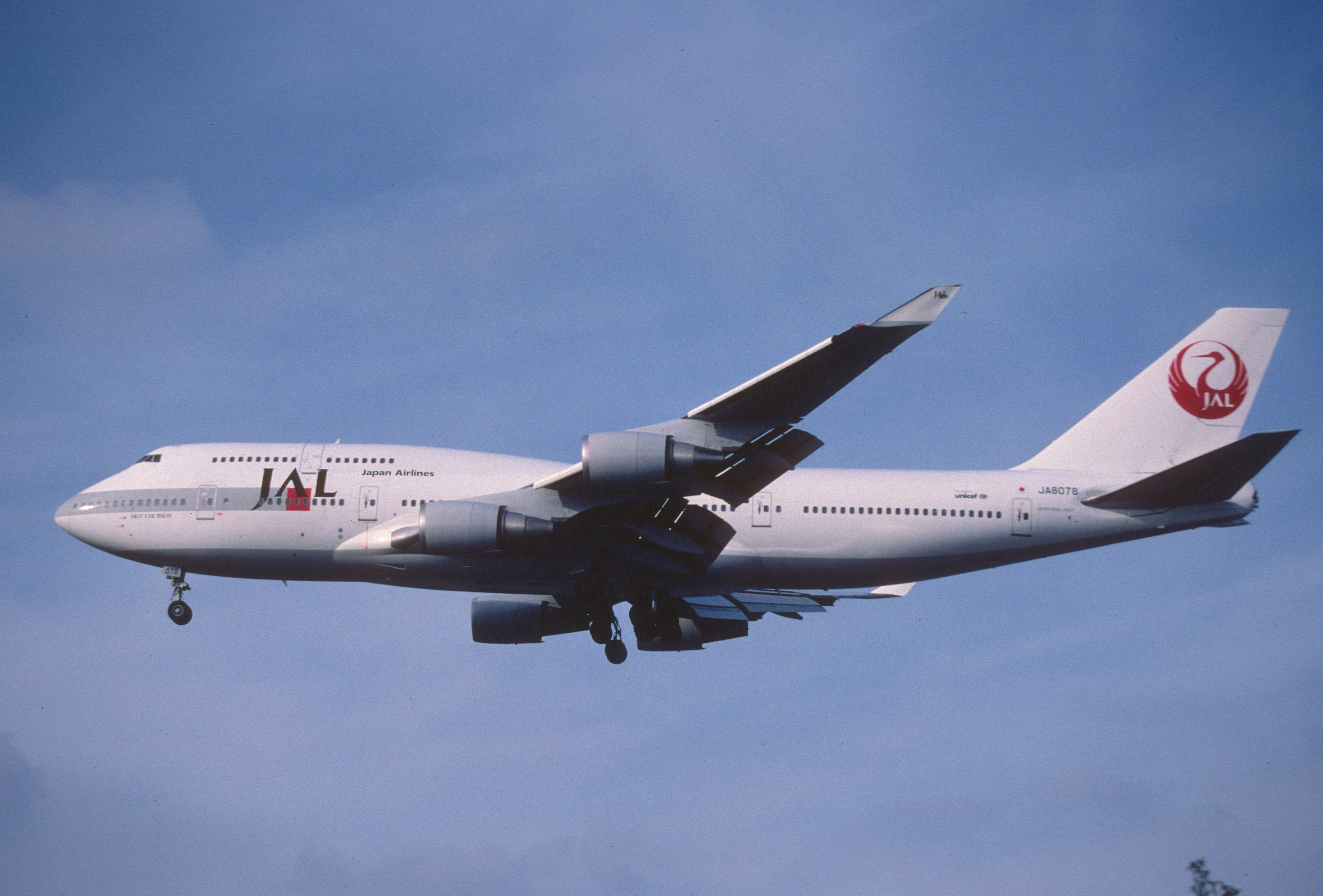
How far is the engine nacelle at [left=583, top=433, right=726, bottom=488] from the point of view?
23.2 metres

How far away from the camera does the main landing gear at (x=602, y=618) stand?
95.8 feet

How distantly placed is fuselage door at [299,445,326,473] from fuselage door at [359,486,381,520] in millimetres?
1574

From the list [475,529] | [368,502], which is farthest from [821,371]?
[368,502]

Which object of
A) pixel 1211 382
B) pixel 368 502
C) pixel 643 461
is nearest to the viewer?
pixel 643 461

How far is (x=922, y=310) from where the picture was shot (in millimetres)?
20234

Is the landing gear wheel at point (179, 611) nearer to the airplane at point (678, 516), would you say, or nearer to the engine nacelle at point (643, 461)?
the airplane at point (678, 516)

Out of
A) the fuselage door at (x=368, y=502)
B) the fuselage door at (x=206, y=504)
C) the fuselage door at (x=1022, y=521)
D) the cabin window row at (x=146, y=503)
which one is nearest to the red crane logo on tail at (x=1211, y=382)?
the fuselage door at (x=1022, y=521)

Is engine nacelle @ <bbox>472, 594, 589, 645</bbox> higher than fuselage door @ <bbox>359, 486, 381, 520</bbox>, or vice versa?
fuselage door @ <bbox>359, 486, 381, 520</bbox>

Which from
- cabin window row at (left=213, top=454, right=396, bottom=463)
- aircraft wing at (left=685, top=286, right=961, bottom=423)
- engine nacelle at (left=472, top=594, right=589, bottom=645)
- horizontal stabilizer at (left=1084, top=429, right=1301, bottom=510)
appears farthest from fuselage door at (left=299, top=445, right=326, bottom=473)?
horizontal stabilizer at (left=1084, top=429, right=1301, bottom=510)

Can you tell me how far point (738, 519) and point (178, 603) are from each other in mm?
15677

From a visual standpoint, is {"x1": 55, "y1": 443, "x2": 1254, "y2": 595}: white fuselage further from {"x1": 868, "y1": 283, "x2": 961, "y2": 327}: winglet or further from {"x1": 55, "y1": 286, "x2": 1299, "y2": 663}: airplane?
{"x1": 868, "y1": 283, "x2": 961, "y2": 327}: winglet

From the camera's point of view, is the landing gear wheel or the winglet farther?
the landing gear wheel

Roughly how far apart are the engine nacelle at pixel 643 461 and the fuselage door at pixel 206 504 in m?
13.2

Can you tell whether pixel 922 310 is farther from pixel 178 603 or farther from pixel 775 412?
pixel 178 603
